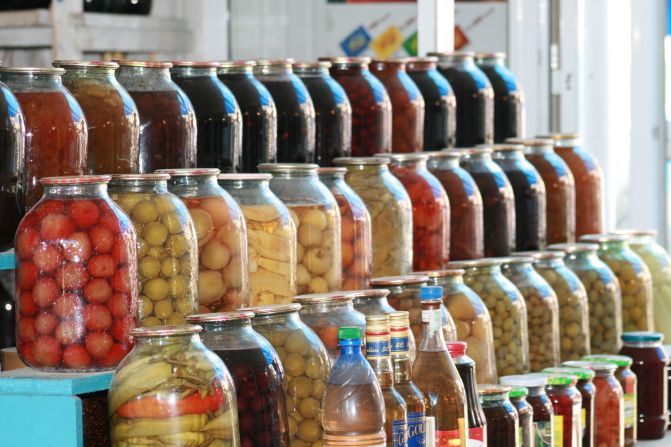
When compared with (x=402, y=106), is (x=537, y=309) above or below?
below

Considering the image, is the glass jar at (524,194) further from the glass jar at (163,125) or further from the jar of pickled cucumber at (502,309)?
the glass jar at (163,125)

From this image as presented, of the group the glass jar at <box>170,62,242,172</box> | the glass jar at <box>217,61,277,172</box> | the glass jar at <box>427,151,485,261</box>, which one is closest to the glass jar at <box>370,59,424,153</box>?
the glass jar at <box>427,151,485,261</box>

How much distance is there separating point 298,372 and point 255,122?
485 mm

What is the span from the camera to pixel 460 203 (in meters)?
2.52

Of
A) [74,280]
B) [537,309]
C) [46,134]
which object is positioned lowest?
[537,309]

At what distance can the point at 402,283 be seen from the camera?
7.13 ft

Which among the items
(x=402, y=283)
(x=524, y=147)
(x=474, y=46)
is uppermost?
(x=474, y=46)

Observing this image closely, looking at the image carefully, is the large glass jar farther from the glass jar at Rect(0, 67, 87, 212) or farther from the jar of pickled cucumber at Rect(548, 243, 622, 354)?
the glass jar at Rect(0, 67, 87, 212)

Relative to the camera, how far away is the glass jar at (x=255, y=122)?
84.8 inches

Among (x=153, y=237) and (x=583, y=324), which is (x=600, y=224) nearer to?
(x=583, y=324)

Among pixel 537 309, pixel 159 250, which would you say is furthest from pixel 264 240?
pixel 537 309

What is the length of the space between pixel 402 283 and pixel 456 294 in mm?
176

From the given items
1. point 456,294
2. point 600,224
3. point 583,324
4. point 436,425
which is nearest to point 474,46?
point 600,224

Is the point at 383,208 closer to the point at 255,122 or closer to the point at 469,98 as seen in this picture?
the point at 255,122
